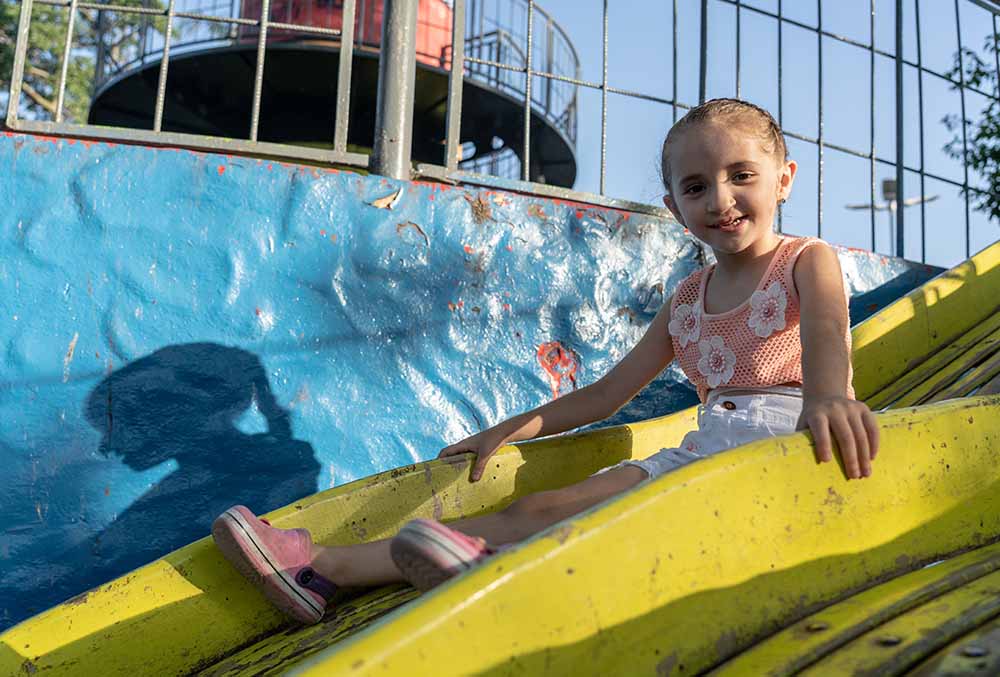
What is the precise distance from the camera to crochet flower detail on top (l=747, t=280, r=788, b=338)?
1652 millimetres

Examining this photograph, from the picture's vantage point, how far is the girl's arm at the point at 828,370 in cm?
123

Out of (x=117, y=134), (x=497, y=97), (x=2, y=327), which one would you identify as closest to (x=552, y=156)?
(x=497, y=97)

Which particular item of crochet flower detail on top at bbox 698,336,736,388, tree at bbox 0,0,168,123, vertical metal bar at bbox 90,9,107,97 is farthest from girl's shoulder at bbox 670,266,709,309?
tree at bbox 0,0,168,123

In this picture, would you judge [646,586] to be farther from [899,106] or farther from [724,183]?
[899,106]

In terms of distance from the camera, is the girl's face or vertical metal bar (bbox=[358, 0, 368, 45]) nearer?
the girl's face

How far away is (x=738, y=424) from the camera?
5.41 ft

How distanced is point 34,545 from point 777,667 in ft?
5.88

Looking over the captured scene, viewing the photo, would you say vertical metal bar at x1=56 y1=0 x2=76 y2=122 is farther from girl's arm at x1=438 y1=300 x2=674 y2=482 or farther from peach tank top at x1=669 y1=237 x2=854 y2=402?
peach tank top at x1=669 y1=237 x2=854 y2=402

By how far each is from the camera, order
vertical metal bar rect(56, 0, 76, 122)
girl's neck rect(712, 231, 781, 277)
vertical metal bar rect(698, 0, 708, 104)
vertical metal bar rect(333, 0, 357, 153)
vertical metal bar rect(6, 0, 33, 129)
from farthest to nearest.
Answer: vertical metal bar rect(698, 0, 708, 104) < vertical metal bar rect(333, 0, 357, 153) < vertical metal bar rect(56, 0, 76, 122) < vertical metal bar rect(6, 0, 33, 129) < girl's neck rect(712, 231, 781, 277)

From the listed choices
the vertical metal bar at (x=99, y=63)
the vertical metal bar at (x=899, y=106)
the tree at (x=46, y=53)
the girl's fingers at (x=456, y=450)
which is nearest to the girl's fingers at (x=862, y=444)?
the girl's fingers at (x=456, y=450)

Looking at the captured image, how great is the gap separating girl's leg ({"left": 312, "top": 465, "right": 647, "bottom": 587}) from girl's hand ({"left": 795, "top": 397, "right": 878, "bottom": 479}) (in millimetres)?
422

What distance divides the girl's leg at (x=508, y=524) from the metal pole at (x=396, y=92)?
56.0 inches

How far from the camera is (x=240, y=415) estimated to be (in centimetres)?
231

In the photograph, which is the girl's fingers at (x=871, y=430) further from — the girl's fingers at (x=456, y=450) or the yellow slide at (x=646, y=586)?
the girl's fingers at (x=456, y=450)
